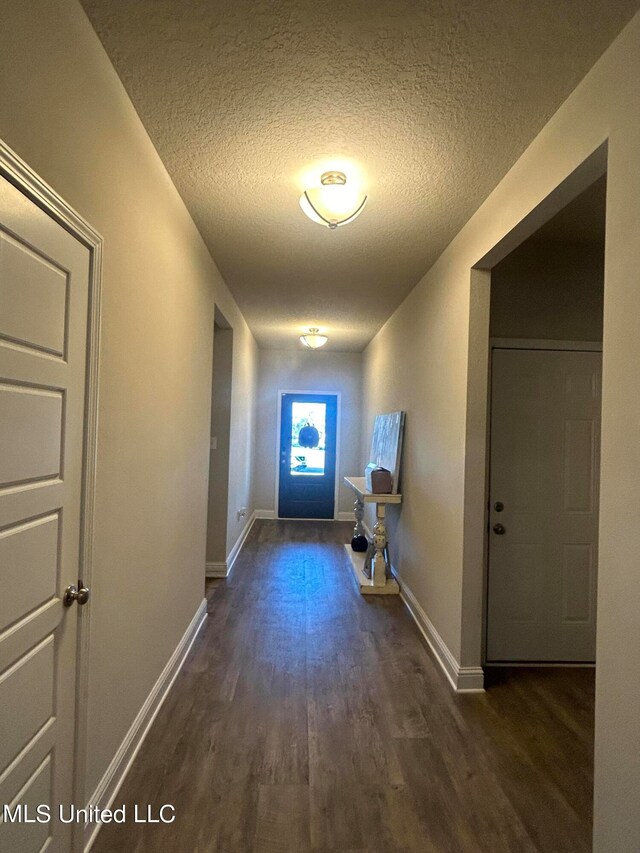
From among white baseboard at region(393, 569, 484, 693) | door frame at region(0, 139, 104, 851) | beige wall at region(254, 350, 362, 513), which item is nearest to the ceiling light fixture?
beige wall at region(254, 350, 362, 513)

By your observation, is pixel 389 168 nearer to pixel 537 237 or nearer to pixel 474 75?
pixel 474 75

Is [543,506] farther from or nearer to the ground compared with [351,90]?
nearer to the ground

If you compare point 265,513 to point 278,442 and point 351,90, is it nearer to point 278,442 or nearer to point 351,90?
point 278,442

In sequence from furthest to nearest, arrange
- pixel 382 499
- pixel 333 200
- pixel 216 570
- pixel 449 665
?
pixel 216 570
pixel 382 499
pixel 449 665
pixel 333 200

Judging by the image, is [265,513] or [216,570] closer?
[216,570]

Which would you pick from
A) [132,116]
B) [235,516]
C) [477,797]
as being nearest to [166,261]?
[132,116]

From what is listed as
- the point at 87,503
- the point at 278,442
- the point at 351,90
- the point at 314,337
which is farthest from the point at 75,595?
the point at 278,442

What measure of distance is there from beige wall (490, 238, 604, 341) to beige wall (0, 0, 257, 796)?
1.91 metres

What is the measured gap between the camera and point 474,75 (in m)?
1.63

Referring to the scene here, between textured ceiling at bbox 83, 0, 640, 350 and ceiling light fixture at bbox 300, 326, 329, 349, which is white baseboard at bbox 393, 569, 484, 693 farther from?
ceiling light fixture at bbox 300, 326, 329, 349

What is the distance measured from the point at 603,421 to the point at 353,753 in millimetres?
1707

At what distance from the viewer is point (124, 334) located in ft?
5.98

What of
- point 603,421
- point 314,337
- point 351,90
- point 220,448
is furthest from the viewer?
point 314,337

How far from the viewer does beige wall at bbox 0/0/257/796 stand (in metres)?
1.24
